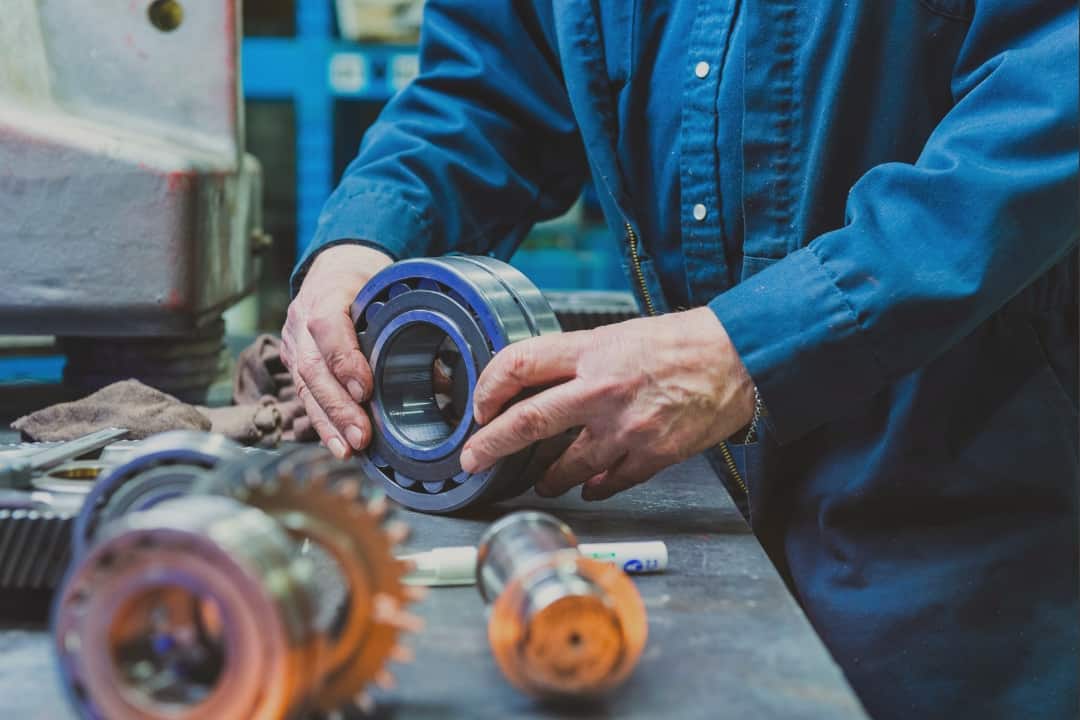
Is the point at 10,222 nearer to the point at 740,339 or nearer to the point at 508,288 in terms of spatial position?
the point at 508,288

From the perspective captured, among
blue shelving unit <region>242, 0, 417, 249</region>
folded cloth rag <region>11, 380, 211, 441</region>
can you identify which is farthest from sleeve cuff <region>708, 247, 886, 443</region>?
blue shelving unit <region>242, 0, 417, 249</region>

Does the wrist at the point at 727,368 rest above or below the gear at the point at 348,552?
below

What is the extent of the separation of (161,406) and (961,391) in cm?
75

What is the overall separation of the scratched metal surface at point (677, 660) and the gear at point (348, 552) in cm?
5

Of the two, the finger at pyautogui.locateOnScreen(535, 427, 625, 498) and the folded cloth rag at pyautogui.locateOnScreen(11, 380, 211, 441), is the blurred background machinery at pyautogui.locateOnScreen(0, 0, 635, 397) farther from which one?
the finger at pyautogui.locateOnScreen(535, 427, 625, 498)

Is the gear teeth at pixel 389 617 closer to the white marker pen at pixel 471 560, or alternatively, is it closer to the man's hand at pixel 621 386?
the white marker pen at pixel 471 560

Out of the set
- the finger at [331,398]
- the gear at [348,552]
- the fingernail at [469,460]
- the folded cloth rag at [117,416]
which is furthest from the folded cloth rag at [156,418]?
the gear at [348,552]

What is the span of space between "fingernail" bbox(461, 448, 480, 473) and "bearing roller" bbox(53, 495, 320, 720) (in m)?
0.39

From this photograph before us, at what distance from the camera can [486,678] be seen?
0.60 m

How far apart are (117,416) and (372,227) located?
0.31 m

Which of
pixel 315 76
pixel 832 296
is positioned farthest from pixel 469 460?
pixel 315 76

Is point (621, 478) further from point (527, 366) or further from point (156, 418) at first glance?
point (156, 418)

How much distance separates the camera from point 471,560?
753 millimetres

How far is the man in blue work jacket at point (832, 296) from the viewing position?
2.77 ft
